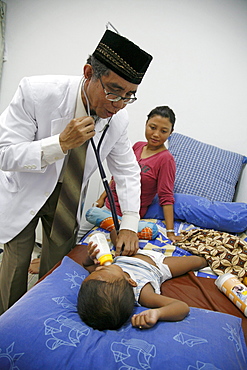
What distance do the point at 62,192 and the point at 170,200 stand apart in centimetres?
94

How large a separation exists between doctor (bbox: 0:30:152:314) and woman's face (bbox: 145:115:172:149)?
557mm

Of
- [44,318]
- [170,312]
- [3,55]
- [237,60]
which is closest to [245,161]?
[237,60]

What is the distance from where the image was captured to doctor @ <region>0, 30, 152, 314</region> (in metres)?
1.12

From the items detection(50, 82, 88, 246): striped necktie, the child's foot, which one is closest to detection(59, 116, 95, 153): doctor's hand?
detection(50, 82, 88, 246): striped necktie

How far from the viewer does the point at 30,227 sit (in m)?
1.42

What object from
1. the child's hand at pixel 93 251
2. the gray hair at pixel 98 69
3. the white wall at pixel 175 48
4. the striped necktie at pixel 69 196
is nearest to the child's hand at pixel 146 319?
the child's hand at pixel 93 251

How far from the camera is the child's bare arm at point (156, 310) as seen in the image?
38.8 inches

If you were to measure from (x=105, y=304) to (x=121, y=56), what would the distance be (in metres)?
0.86

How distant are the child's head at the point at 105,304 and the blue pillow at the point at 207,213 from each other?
112 cm

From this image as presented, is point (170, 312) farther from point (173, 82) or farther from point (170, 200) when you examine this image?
point (173, 82)

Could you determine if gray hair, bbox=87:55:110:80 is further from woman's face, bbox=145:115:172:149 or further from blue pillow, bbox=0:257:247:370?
woman's face, bbox=145:115:172:149

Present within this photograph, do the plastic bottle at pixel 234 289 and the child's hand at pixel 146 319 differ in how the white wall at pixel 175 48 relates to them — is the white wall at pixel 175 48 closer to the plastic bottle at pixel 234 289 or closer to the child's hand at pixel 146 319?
the plastic bottle at pixel 234 289

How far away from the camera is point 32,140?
4.24 ft

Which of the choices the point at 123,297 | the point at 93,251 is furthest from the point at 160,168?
the point at 123,297
